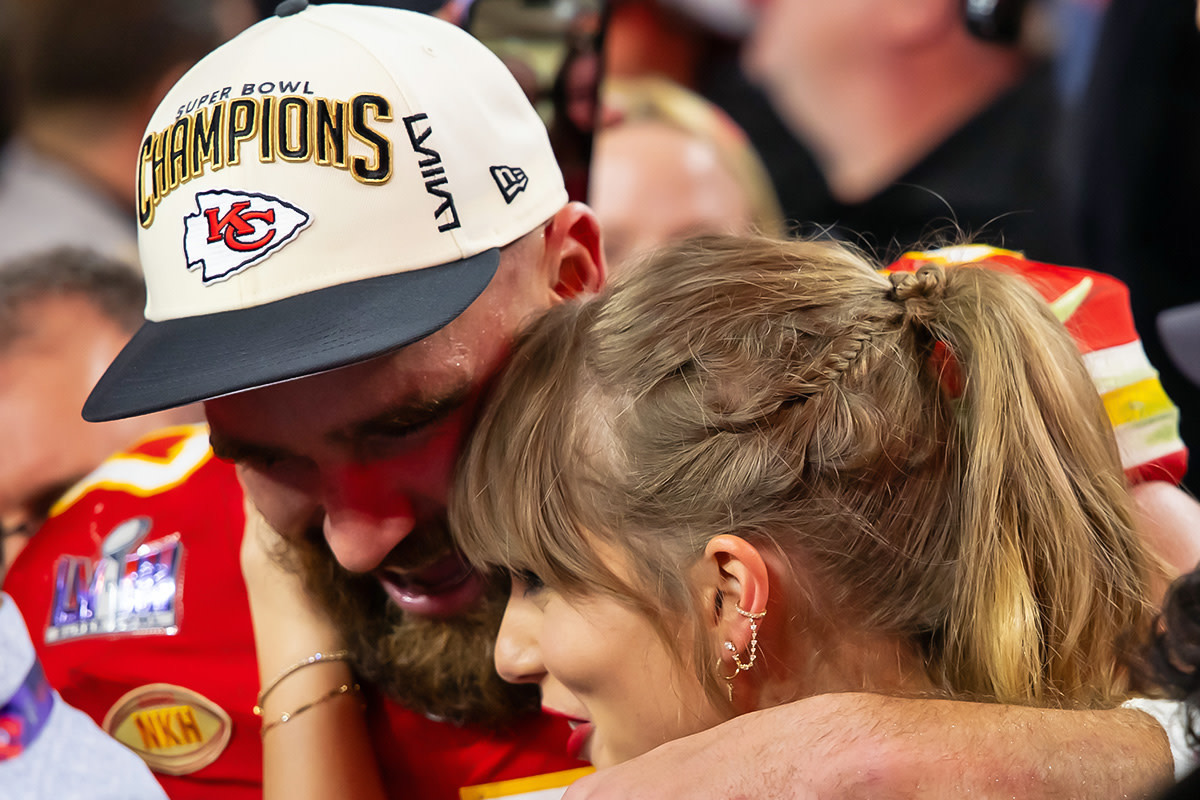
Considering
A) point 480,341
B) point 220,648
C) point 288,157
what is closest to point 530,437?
point 480,341

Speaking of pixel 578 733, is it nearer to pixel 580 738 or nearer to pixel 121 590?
pixel 580 738

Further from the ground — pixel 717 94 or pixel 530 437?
pixel 530 437

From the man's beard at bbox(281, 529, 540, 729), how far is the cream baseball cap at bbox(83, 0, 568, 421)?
0.25 metres

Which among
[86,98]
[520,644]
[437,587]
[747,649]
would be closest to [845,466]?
[747,649]

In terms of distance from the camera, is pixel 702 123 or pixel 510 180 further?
pixel 702 123

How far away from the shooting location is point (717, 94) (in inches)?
107

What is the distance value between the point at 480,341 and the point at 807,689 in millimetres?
373

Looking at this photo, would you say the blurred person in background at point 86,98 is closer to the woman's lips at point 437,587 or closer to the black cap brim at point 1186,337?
the woman's lips at point 437,587

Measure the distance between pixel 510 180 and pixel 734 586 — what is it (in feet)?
1.27

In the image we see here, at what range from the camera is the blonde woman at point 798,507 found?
865mm

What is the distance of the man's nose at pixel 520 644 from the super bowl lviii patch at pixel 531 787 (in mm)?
199

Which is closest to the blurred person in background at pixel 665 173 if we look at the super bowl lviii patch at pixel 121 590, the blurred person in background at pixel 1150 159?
the blurred person in background at pixel 1150 159

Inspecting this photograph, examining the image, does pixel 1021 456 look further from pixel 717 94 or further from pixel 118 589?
pixel 717 94

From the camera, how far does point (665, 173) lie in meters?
2.39
